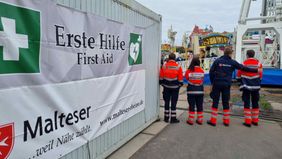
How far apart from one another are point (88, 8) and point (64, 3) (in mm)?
523

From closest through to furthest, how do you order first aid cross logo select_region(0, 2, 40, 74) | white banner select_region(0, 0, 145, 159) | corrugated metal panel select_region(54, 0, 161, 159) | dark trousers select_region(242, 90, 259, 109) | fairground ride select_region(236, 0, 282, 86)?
first aid cross logo select_region(0, 2, 40, 74) < white banner select_region(0, 0, 145, 159) < corrugated metal panel select_region(54, 0, 161, 159) < dark trousers select_region(242, 90, 259, 109) < fairground ride select_region(236, 0, 282, 86)

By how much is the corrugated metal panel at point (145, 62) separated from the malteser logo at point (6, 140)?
0.90 metres

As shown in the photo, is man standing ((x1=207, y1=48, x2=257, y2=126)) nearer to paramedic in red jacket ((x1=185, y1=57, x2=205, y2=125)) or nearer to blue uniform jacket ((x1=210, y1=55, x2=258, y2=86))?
blue uniform jacket ((x1=210, y1=55, x2=258, y2=86))

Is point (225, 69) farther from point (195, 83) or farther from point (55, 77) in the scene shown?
point (55, 77)

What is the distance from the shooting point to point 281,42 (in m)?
15.2

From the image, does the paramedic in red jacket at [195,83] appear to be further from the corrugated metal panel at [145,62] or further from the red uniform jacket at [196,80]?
the corrugated metal panel at [145,62]

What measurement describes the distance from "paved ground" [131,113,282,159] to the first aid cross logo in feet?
8.73

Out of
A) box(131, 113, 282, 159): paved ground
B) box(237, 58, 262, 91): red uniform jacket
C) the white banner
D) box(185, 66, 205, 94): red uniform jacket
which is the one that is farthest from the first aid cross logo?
box(237, 58, 262, 91): red uniform jacket

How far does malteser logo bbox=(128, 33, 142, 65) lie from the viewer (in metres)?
4.99

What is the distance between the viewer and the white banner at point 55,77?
2.48 metres

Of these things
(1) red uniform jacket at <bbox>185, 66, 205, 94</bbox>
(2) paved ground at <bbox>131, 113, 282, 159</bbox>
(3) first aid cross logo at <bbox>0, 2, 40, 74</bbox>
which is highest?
(3) first aid cross logo at <bbox>0, 2, 40, 74</bbox>

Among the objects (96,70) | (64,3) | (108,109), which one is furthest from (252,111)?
(64,3)

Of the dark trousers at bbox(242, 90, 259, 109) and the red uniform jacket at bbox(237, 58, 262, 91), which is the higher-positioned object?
the red uniform jacket at bbox(237, 58, 262, 91)

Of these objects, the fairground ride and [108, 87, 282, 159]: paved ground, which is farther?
the fairground ride
